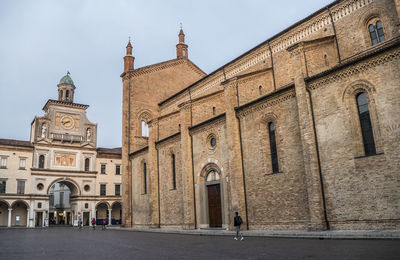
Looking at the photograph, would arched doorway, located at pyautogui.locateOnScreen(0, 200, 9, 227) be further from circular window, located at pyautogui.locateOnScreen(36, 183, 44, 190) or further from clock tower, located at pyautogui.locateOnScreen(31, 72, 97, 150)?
clock tower, located at pyautogui.locateOnScreen(31, 72, 97, 150)

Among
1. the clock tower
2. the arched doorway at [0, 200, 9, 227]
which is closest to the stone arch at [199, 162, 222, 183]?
the clock tower

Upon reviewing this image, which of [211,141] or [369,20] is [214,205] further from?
[369,20]

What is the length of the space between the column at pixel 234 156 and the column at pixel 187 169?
342 centimetres

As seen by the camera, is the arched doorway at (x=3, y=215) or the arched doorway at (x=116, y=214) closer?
the arched doorway at (x=3, y=215)

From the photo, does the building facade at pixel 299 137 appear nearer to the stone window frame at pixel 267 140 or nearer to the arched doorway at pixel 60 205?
the stone window frame at pixel 267 140

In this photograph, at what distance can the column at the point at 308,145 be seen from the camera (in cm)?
1360

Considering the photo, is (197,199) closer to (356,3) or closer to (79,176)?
(356,3)

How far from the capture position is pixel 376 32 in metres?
15.8

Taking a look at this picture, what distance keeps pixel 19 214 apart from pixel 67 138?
10.8 metres

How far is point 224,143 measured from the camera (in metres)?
19.2

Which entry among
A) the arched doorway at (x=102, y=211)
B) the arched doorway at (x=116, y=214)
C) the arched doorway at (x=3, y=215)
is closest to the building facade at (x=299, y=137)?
the arched doorway at (x=102, y=211)

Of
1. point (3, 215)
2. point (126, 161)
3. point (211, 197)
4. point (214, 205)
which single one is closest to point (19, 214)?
point (3, 215)

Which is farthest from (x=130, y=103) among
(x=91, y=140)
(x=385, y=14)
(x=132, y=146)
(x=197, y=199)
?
(x=385, y=14)

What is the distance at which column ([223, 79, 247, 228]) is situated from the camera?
17.4m
